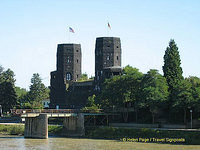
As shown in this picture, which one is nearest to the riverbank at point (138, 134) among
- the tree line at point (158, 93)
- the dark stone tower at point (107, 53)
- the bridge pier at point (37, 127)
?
the bridge pier at point (37, 127)

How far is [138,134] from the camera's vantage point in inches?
2879

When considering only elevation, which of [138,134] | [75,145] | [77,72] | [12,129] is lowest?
[75,145]

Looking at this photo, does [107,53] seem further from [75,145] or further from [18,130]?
[75,145]

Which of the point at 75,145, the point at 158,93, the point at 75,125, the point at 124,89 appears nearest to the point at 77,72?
the point at 124,89

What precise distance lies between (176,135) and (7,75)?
82723mm

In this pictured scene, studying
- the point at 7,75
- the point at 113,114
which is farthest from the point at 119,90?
the point at 7,75

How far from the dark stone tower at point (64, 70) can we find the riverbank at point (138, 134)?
130 feet

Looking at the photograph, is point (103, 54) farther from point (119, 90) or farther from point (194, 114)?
point (194, 114)

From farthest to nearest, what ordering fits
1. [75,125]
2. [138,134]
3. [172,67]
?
[172,67]
[75,125]
[138,134]

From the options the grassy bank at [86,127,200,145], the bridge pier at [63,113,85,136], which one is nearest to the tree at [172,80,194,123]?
the grassy bank at [86,127,200,145]

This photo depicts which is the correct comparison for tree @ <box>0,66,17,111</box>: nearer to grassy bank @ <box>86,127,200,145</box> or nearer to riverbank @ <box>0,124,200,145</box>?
riverbank @ <box>0,124,200,145</box>

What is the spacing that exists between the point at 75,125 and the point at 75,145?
15.6 meters

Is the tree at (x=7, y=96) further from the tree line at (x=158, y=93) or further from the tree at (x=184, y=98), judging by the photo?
the tree at (x=184, y=98)

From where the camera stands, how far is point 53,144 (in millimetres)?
67500
